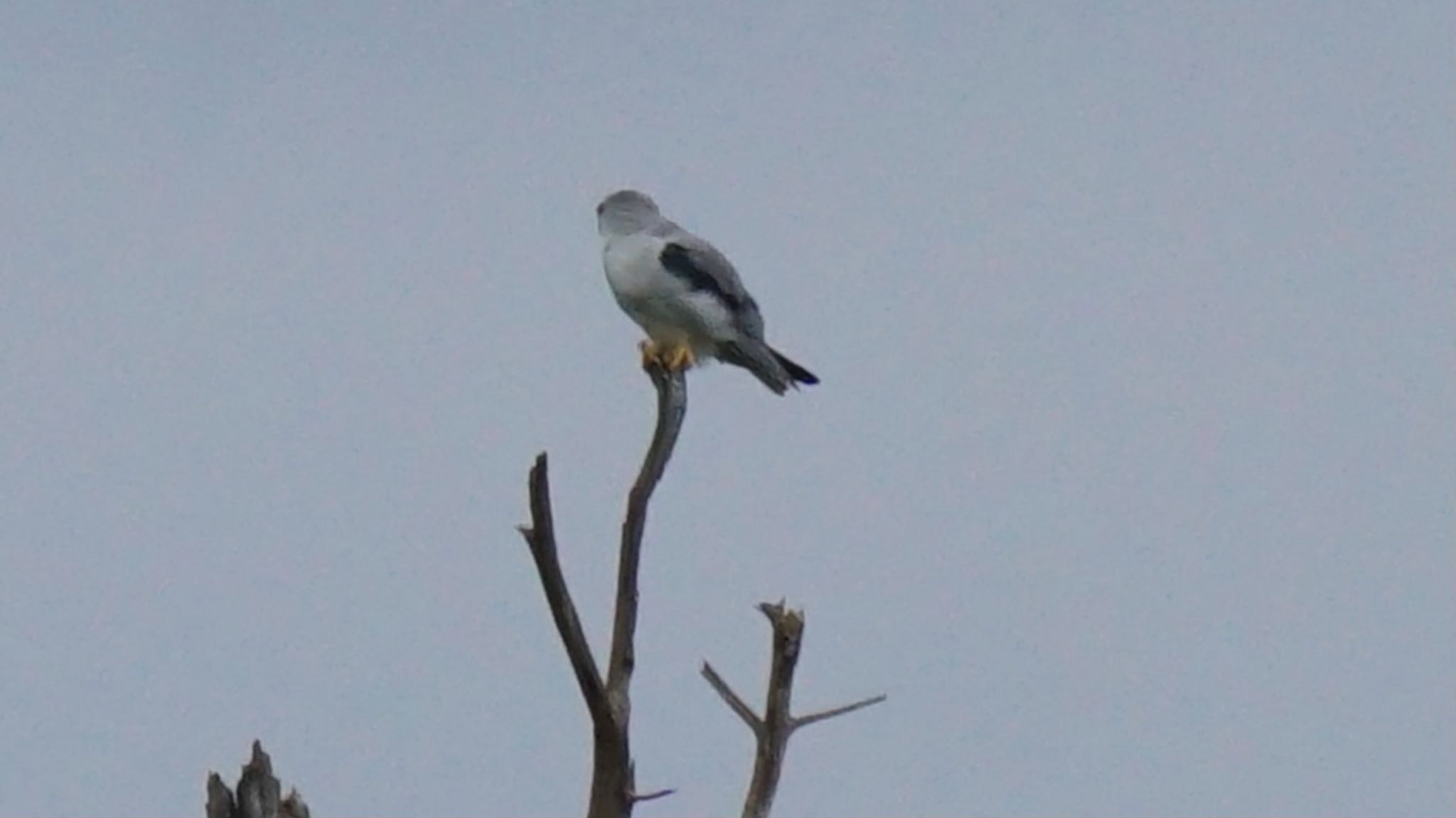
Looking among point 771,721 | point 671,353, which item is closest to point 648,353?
point 671,353

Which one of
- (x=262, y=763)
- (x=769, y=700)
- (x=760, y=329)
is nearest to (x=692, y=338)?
(x=760, y=329)

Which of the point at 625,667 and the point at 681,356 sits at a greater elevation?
the point at 681,356

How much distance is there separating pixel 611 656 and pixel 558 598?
1.06 feet

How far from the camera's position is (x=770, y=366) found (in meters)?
13.0

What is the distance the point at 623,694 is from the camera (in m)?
8.73

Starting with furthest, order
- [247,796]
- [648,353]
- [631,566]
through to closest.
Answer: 1. [648,353]
2. [631,566]
3. [247,796]

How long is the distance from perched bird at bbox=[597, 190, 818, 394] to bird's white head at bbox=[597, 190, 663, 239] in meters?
0.36

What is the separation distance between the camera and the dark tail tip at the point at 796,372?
42.5 ft

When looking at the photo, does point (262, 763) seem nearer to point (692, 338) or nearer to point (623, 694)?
point (623, 694)

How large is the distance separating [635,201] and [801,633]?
5.20 metres

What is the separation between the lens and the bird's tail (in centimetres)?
1299

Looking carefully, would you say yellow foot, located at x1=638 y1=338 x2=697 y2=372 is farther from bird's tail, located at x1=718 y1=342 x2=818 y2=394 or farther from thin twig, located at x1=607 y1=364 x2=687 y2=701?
thin twig, located at x1=607 y1=364 x2=687 y2=701

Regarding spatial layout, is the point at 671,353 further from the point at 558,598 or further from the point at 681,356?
the point at 558,598

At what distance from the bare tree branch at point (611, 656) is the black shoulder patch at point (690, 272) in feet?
13.3
